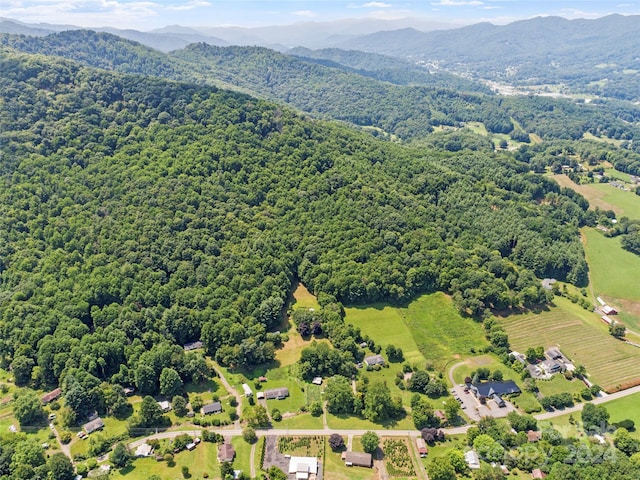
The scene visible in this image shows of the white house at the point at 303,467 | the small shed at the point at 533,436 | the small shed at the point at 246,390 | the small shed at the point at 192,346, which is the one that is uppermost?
the small shed at the point at 192,346

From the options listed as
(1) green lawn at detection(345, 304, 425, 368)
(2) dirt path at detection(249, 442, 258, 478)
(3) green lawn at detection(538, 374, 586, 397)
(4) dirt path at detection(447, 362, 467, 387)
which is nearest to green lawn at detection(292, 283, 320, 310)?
(1) green lawn at detection(345, 304, 425, 368)

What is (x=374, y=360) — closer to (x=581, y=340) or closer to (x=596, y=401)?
(x=596, y=401)

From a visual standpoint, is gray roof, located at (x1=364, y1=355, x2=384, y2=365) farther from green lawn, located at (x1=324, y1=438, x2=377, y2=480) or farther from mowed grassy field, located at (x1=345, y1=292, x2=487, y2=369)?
green lawn, located at (x1=324, y1=438, x2=377, y2=480)

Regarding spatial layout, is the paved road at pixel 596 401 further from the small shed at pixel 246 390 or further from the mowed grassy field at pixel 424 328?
the small shed at pixel 246 390

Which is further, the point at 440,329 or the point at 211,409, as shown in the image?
the point at 440,329

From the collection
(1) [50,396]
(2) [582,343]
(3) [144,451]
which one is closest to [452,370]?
(2) [582,343]

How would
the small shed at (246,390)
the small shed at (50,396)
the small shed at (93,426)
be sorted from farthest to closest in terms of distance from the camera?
the small shed at (246,390), the small shed at (50,396), the small shed at (93,426)

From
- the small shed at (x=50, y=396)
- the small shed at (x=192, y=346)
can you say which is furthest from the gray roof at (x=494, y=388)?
the small shed at (x=50, y=396)
